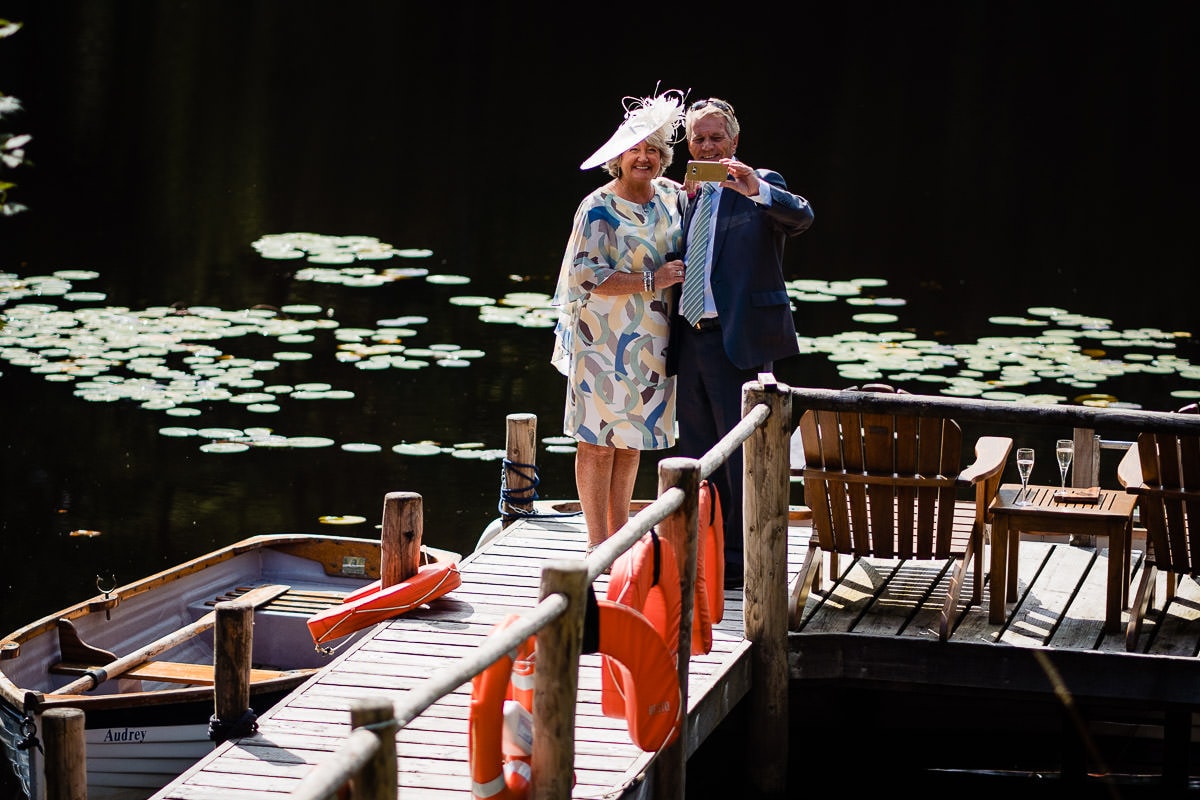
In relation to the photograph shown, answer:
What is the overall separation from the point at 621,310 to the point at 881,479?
1.07 meters

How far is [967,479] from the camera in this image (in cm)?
545

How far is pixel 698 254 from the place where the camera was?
219 inches

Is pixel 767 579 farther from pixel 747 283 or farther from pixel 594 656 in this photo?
pixel 747 283

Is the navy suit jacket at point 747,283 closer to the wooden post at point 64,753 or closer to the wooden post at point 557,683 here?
the wooden post at point 557,683

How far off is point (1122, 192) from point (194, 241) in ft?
34.6

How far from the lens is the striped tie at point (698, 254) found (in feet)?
18.3

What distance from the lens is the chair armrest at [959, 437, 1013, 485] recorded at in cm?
551

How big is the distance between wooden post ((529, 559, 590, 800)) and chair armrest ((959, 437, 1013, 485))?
2237mm

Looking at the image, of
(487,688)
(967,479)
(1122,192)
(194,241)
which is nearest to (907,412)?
(967,479)

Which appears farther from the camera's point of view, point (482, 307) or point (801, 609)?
point (482, 307)

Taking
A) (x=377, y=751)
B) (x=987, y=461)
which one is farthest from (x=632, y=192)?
(x=377, y=751)

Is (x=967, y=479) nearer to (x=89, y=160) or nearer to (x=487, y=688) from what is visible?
(x=487, y=688)

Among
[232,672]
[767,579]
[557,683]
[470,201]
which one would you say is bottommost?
[232,672]

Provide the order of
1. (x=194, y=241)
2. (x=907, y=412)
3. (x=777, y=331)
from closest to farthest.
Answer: (x=907, y=412) < (x=777, y=331) < (x=194, y=241)
